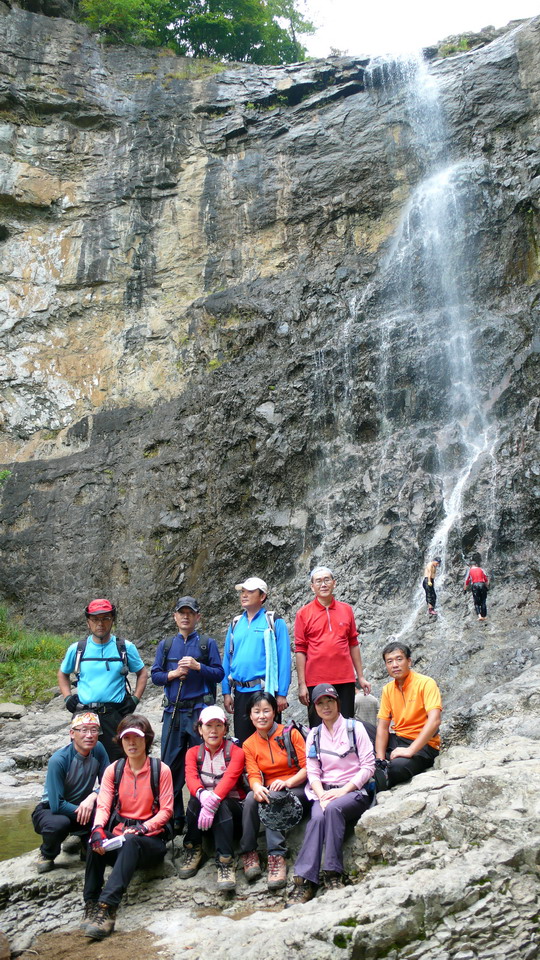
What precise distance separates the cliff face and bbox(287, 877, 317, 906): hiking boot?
6.39 m

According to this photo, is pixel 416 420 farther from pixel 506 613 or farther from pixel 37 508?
pixel 37 508

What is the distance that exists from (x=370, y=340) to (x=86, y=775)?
13378 millimetres

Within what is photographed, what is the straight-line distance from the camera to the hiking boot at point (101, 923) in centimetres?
405

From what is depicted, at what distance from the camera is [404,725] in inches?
199

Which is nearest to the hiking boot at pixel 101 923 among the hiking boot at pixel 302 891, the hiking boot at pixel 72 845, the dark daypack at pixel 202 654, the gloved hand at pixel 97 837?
the gloved hand at pixel 97 837

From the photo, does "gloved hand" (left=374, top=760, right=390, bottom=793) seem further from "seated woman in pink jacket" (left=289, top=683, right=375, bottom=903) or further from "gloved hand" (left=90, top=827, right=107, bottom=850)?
"gloved hand" (left=90, top=827, right=107, bottom=850)

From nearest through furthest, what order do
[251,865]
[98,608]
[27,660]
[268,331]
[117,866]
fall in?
[117,866], [251,865], [98,608], [27,660], [268,331]

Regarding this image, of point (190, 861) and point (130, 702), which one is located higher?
point (130, 702)

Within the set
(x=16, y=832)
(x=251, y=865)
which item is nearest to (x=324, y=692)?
(x=251, y=865)

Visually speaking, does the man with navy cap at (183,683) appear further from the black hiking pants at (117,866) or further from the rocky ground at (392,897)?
the rocky ground at (392,897)

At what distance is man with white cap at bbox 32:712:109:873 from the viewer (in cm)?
480

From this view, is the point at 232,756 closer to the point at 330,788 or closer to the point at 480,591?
the point at 330,788

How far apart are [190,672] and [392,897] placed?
Answer: 94.0 inches

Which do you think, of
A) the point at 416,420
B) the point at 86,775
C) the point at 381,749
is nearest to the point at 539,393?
the point at 416,420
